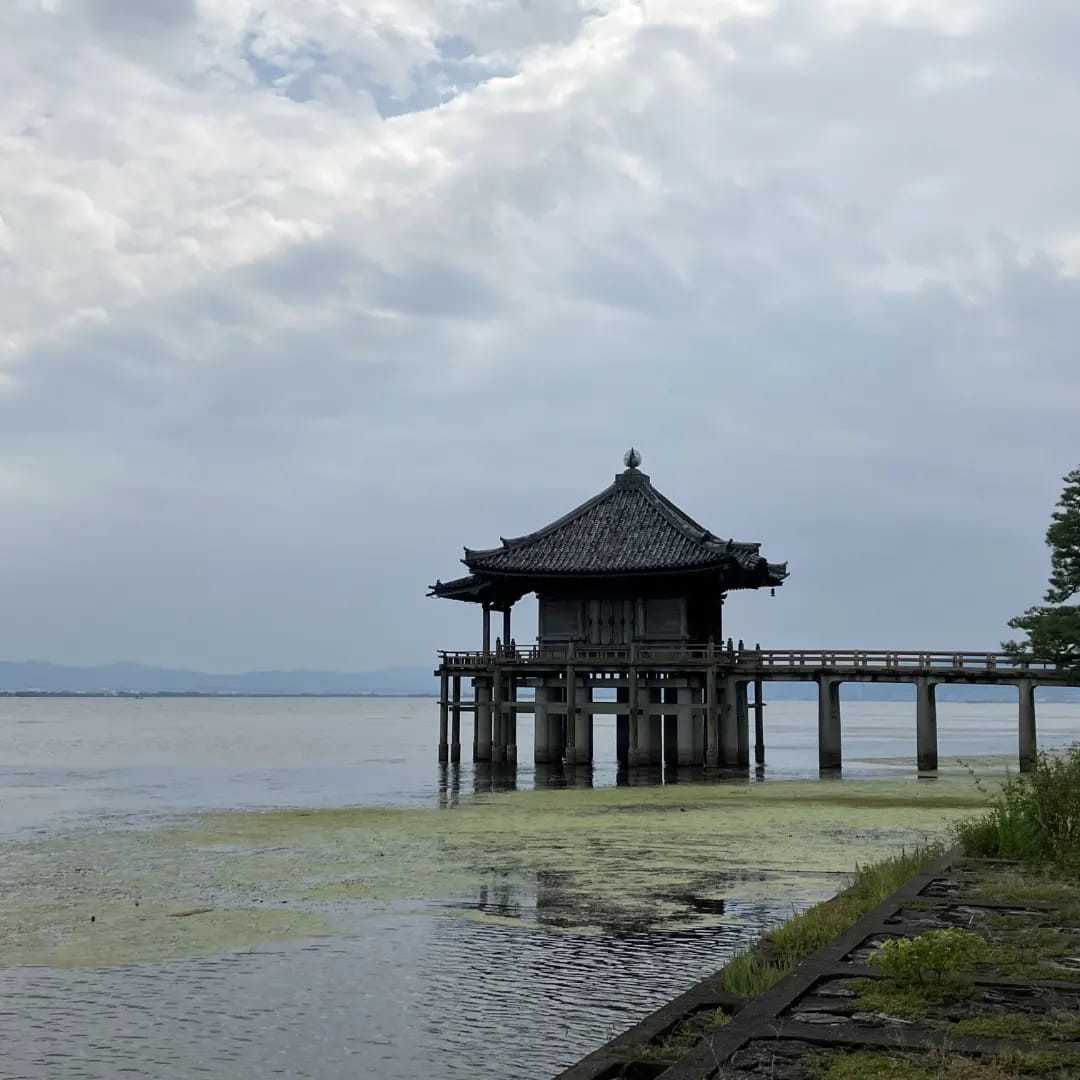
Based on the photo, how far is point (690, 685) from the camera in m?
45.3

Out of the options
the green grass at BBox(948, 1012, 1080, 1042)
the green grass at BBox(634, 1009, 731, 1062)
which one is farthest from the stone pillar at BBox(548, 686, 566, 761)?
the green grass at BBox(948, 1012, 1080, 1042)

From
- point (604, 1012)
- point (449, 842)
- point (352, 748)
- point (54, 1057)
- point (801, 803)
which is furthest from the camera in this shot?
point (352, 748)

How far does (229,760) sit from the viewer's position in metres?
67.9

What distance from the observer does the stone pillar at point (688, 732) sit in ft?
147

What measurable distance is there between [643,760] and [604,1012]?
110 ft

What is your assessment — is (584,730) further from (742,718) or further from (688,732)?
(742,718)

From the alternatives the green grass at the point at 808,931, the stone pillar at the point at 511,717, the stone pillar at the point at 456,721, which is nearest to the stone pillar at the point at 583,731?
the stone pillar at the point at 511,717

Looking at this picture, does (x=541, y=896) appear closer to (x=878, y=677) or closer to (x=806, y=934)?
(x=806, y=934)

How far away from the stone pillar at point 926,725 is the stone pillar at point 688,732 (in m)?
7.52

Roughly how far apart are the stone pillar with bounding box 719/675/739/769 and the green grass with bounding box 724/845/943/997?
29885 mm

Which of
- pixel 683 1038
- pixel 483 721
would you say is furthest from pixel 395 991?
pixel 483 721

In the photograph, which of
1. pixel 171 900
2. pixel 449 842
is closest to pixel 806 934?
pixel 171 900

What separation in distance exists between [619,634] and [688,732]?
420 cm

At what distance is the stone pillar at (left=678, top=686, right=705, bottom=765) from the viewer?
147 ft
